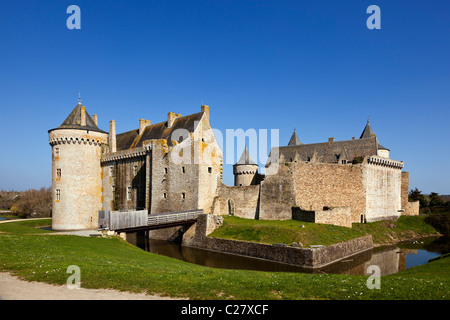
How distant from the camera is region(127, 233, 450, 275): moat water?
19.6 meters

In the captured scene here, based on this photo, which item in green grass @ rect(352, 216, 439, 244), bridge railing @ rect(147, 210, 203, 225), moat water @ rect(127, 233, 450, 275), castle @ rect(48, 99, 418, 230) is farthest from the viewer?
green grass @ rect(352, 216, 439, 244)

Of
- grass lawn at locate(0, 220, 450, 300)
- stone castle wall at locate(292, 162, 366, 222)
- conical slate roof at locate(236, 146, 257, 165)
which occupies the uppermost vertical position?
conical slate roof at locate(236, 146, 257, 165)

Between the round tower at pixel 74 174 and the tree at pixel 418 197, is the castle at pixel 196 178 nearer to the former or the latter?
the round tower at pixel 74 174

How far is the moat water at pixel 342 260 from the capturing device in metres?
19.6

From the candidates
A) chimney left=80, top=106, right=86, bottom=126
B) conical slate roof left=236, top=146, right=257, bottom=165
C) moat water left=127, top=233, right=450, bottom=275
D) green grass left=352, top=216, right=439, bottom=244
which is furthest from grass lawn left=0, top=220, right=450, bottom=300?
conical slate roof left=236, top=146, right=257, bottom=165

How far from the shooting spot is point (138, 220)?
2350 centimetres

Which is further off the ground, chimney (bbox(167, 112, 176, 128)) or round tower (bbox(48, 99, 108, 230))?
chimney (bbox(167, 112, 176, 128))

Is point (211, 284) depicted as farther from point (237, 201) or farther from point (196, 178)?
point (237, 201)

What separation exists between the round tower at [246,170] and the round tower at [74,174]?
16.7 meters

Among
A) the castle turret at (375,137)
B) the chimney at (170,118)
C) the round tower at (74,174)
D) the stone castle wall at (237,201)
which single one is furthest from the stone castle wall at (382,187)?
the round tower at (74,174)

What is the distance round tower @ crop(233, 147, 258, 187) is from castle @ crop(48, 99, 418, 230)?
0.40 feet

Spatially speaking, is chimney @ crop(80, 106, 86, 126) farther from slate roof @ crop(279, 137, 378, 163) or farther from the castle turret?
the castle turret

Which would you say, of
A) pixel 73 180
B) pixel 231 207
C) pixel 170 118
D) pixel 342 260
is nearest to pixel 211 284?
pixel 342 260

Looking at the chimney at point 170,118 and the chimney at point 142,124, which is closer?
the chimney at point 170,118
